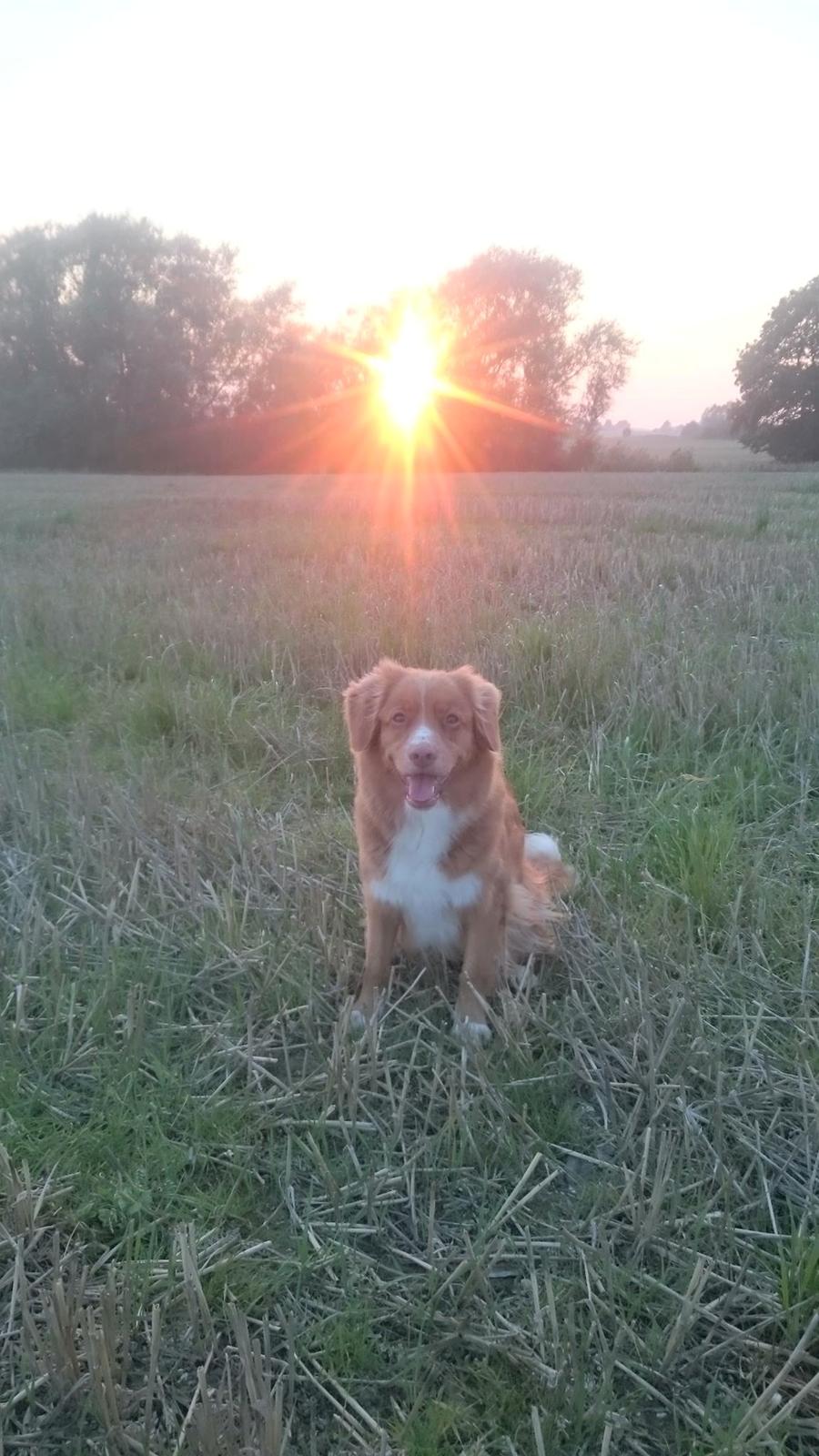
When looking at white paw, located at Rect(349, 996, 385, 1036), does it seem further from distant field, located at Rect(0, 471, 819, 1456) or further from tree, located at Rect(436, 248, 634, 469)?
tree, located at Rect(436, 248, 634, 469)

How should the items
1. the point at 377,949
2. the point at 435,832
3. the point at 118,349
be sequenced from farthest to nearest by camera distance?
the point at 118,349, the point at 377,949, the point at 435,832

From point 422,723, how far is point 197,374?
137 feet

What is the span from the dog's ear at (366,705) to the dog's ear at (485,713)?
0.26m

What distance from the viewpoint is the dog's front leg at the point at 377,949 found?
2.99 meters

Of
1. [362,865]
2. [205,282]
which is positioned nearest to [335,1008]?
[362,865]

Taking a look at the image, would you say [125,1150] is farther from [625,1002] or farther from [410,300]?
[410,300]

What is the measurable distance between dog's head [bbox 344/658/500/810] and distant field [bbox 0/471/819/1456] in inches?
29.2

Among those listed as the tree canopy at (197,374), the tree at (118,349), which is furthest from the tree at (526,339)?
the tree at (118,349)

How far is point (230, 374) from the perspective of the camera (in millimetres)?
41438

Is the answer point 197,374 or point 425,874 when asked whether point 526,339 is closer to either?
point 197,374

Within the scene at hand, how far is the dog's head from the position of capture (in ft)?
8.99

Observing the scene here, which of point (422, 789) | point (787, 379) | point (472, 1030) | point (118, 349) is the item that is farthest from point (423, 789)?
point (118, 349)

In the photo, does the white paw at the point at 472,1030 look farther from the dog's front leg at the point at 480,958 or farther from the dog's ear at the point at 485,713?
the dog's ear at the point at 485,713

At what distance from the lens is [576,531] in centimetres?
1205
